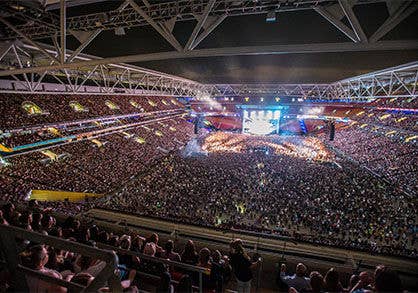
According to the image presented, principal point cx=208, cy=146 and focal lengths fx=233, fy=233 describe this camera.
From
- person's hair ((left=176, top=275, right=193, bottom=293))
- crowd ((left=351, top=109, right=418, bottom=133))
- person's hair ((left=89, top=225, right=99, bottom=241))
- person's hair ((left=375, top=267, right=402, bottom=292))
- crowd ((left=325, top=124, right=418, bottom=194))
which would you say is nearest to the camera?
person's hair ((left=375, top=267, right=402, bottom=292))

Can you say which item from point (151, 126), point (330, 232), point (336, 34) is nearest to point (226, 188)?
point (330, 232)

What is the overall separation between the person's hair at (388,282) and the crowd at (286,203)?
23.5 ft

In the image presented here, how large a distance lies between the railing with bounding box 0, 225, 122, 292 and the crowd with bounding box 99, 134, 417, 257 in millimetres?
7591

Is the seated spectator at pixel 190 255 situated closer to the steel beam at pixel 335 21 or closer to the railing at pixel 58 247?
the railing at pixel 58 247

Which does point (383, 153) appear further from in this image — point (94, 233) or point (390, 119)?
point (94, 233)

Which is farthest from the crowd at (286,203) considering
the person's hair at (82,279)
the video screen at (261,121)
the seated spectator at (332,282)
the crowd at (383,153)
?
the video screen at (261,121)

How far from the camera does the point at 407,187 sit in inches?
682

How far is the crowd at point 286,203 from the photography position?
1105 cm

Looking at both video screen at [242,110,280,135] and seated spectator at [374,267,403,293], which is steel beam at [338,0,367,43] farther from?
video screen at [242,110,280,135]

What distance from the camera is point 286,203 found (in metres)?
13.8

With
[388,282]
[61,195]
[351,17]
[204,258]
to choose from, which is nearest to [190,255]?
[204,258]

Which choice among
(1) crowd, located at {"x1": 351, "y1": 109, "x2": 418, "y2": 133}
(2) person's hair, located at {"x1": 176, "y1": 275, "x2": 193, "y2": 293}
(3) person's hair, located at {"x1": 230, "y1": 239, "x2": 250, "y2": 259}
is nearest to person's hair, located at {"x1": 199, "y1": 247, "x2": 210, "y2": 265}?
(3) person's hair, located at {"x1": 230, "y1": 239, "x2": 250, "y2": 259}

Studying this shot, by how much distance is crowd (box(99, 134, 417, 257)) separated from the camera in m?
11.0

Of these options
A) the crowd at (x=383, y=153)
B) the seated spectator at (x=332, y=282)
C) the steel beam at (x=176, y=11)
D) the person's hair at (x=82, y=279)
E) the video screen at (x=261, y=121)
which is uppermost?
the video screen at (x=261, y=121)
